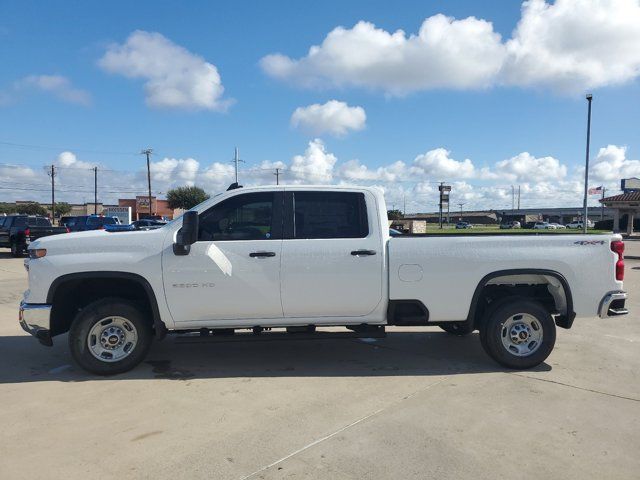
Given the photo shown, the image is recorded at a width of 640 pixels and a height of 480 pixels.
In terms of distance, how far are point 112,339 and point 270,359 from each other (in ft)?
5.64

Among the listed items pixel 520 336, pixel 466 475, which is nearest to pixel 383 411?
pixel 466 475

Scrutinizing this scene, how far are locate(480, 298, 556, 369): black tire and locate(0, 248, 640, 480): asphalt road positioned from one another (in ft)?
0.50

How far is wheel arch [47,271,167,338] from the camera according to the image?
492 cm

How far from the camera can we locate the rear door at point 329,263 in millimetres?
5027

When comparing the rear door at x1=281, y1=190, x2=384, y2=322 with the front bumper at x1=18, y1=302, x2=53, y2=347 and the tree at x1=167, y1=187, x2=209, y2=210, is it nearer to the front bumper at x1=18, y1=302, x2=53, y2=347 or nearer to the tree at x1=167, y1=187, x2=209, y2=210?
the front bumper at x1=18, y1=302, x2=53, y2=347

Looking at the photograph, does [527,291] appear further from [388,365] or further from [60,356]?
[60,356]

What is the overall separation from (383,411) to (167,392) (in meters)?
2.02

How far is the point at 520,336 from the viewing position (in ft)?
17.5

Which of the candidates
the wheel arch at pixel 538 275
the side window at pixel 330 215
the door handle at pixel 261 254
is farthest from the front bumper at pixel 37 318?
the wheel arch at pixel 538 275

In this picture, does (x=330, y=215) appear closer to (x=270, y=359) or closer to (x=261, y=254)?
Result: (x=261, y=254)

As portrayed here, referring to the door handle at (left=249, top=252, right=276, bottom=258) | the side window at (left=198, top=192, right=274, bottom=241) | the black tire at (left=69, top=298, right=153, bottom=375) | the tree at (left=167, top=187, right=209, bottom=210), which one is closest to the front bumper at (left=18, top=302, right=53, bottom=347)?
the black tire at (left=69, top=298, right=153, bottom=375)

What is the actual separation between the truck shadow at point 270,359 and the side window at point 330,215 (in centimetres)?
121

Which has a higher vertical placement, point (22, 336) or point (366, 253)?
point (366, 253)

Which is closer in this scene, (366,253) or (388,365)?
(366,253)
